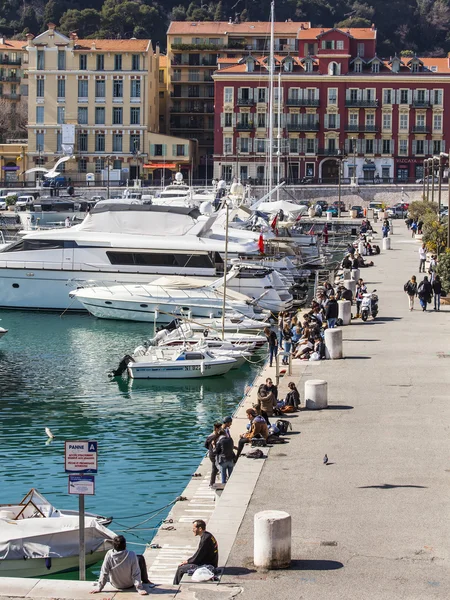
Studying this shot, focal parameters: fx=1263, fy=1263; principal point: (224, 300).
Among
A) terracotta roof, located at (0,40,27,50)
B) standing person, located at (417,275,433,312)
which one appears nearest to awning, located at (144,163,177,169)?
terracotta roof, located at (0,40,27,50)

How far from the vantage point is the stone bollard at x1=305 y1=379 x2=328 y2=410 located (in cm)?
2481

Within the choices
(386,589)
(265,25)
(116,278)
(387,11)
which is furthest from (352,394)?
(387,11)

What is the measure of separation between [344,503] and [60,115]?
95235 mm

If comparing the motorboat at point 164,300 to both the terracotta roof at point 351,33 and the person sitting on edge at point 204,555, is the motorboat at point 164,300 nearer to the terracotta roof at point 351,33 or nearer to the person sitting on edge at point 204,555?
Result: the person sitting on edge at point 204,555

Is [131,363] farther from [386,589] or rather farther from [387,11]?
[387,11]

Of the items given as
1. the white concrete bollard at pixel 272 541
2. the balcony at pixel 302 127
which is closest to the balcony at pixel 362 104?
the balcony at pixel 302 127

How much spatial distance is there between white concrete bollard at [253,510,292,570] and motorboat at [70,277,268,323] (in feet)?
91.5

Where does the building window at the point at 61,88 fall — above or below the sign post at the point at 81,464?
above

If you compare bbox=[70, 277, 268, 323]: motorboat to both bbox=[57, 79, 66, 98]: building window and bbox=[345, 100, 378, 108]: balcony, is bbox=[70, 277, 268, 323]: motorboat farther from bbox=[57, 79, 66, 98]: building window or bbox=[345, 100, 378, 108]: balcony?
bbox=[345, 100, 378, 108]: balcony

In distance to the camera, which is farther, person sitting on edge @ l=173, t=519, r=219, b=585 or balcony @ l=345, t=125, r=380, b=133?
balcony @ l=345, t=125, r=380, b=133

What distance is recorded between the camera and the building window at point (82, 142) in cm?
11031

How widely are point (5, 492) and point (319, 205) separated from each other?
76.1m

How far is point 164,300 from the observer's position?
45.0 m

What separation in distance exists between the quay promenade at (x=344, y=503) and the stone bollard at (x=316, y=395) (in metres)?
0.28
